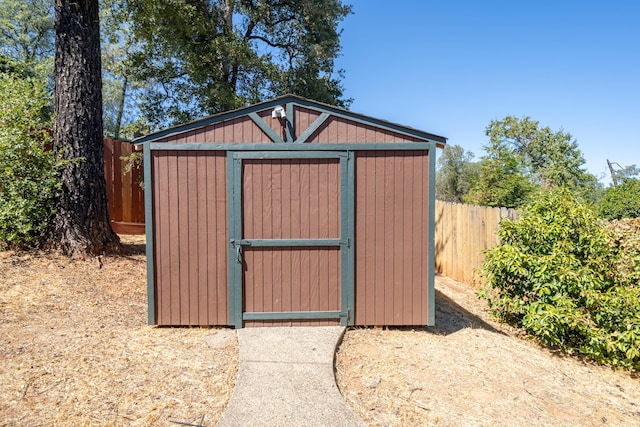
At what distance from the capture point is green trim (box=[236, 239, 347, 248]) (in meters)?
3.89

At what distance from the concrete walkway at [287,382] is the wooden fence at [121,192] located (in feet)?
18.0

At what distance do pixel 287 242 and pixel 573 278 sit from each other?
328 cm

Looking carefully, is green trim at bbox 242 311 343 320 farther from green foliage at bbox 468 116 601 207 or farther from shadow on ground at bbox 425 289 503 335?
green foliage at bbox 468 116 601 207

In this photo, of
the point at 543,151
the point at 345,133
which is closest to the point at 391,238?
the point at 345,133

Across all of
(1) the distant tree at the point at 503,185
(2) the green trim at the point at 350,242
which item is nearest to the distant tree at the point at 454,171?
(1) the distant tree at the point at 503,185

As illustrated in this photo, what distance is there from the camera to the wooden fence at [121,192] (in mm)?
7941

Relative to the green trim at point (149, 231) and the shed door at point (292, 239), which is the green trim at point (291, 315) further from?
the green trim at point (149, 231)

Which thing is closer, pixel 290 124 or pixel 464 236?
pixel 290 124

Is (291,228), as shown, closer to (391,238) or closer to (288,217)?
(288,217)

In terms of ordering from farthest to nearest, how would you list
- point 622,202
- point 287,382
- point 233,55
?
1. point 622,202
2. point 233,55
3. point 287,382

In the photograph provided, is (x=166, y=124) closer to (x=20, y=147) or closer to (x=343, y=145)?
(x=20, y=147)

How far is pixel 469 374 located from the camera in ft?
10.8

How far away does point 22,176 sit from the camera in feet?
17.2

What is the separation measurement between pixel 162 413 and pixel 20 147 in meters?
4.77
